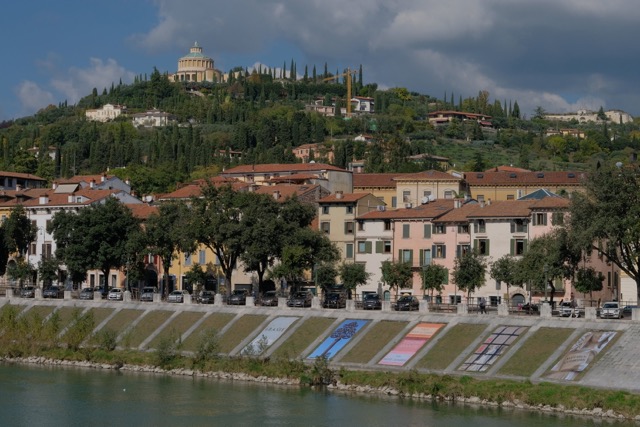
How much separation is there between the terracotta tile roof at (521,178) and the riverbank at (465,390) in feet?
219

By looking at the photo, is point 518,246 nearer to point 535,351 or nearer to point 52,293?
point 535,351

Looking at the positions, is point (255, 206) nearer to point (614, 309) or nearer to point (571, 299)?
point (571, 299)

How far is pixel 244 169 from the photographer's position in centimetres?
15450

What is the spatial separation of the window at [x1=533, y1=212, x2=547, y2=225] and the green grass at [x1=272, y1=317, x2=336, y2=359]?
23.2 meters

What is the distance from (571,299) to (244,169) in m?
72.4

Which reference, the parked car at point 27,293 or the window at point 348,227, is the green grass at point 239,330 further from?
the window at point 348,227

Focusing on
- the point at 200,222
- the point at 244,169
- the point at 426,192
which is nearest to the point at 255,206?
the point at 200,222

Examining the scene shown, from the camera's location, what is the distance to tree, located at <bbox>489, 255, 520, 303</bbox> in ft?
286

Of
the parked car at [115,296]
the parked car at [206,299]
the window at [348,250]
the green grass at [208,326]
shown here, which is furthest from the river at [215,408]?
the window at [348,250]

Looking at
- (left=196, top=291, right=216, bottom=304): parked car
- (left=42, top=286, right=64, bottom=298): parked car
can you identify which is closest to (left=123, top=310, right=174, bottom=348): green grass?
(left=196, top=291, right=216, bottom=304): parked car

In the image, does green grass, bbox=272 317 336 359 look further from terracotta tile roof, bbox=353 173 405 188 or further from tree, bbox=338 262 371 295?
terracotta tile roof, bbox=353 173 405 188

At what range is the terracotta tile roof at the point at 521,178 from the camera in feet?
435

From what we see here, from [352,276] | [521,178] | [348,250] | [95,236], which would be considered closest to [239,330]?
[352,276]

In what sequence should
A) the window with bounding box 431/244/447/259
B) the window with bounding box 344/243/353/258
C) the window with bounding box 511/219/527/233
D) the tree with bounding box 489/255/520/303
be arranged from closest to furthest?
the tree with bounding box 489/255/520/303 → the window with bounding box 511/219/527/233 → the window with bounding box 431/244/447/259 → the window with bounding box 344/243/353/258
